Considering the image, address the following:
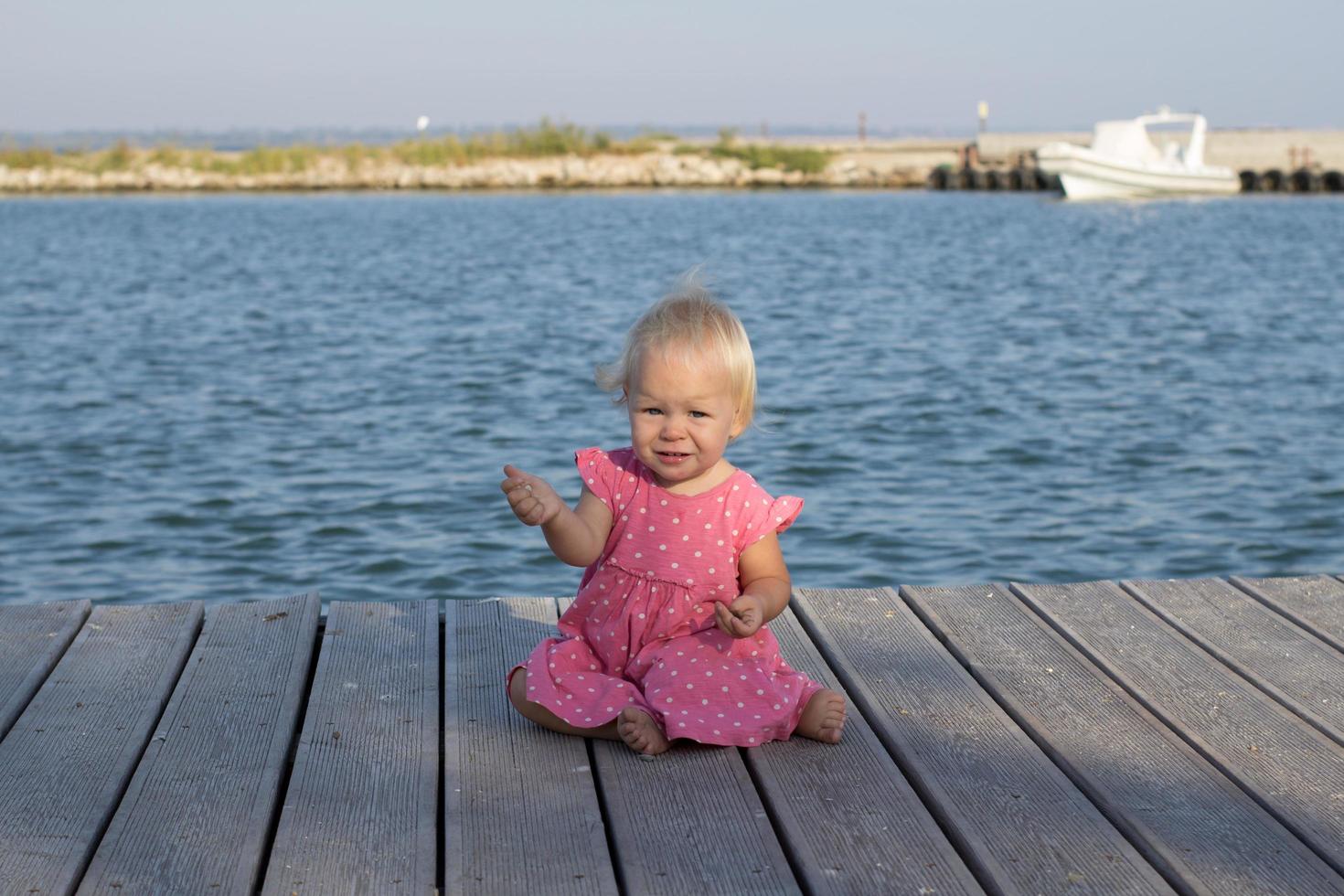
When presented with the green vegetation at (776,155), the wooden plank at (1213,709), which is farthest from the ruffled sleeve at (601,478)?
the green vegetation at (776,155)

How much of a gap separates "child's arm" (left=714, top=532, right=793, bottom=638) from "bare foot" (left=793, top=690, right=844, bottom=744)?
187mm

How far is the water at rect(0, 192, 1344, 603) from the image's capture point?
705 cm

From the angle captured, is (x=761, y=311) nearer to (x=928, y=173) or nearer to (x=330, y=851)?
(x=330, y=851)

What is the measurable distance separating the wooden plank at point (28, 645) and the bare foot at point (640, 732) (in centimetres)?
126

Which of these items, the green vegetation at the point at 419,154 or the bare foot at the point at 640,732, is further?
the green vegetation at the point at 419,154

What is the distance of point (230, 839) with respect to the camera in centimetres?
245

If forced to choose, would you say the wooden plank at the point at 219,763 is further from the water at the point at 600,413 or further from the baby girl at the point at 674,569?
the water at the point at 600,413

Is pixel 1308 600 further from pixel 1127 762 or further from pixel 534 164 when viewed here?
pixel 534 164

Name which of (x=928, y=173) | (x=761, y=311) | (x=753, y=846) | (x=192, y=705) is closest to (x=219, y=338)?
(x=761, y=311)

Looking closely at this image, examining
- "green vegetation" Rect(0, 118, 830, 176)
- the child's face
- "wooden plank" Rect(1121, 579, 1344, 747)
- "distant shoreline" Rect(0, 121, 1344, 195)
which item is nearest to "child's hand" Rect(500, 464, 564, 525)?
the child's face

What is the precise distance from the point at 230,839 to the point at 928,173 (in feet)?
170

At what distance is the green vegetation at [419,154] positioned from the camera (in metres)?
51.1

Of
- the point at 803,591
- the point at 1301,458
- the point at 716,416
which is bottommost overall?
the point at 1301,458

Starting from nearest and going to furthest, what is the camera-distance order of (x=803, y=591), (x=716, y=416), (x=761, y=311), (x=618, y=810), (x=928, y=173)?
(x=618, y=810)
(x=716, y=416)
(x=803, y=591)
(x=761, y=311)
(x=928, y=173)
